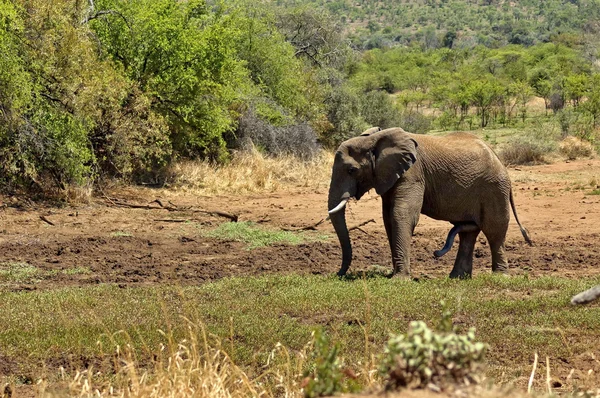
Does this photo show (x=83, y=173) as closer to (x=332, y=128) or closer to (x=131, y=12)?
(x=131, y=12)

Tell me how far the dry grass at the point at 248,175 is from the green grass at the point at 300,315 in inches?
431

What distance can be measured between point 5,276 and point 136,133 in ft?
27.5

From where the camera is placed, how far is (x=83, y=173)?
1988 centimetres

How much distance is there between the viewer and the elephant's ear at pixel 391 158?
38.7ft

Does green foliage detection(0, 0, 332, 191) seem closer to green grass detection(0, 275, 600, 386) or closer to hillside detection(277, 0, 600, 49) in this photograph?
green grass detection(0, 275, 600, 386)

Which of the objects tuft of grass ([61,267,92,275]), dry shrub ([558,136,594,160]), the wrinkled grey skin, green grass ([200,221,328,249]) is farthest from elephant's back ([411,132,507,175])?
dry shrub ([558,136,594,160])

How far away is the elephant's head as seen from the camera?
38.8 ft

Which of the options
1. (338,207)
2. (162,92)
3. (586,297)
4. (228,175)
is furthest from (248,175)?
(586,297)

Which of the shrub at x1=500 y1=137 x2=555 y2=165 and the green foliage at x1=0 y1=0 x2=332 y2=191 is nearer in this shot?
the green foliage at x1=0 y1=0 x2=332 y2=191

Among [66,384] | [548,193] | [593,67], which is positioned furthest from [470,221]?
[593,67]

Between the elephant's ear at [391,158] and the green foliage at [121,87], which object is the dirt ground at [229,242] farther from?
the elephant's ear at [391,158]

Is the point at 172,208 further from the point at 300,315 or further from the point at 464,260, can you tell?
the point at 300,315

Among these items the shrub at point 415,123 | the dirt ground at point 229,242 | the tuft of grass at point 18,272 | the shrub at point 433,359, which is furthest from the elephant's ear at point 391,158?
the shrub at point 415,123

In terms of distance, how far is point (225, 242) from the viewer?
15555 millimetres
